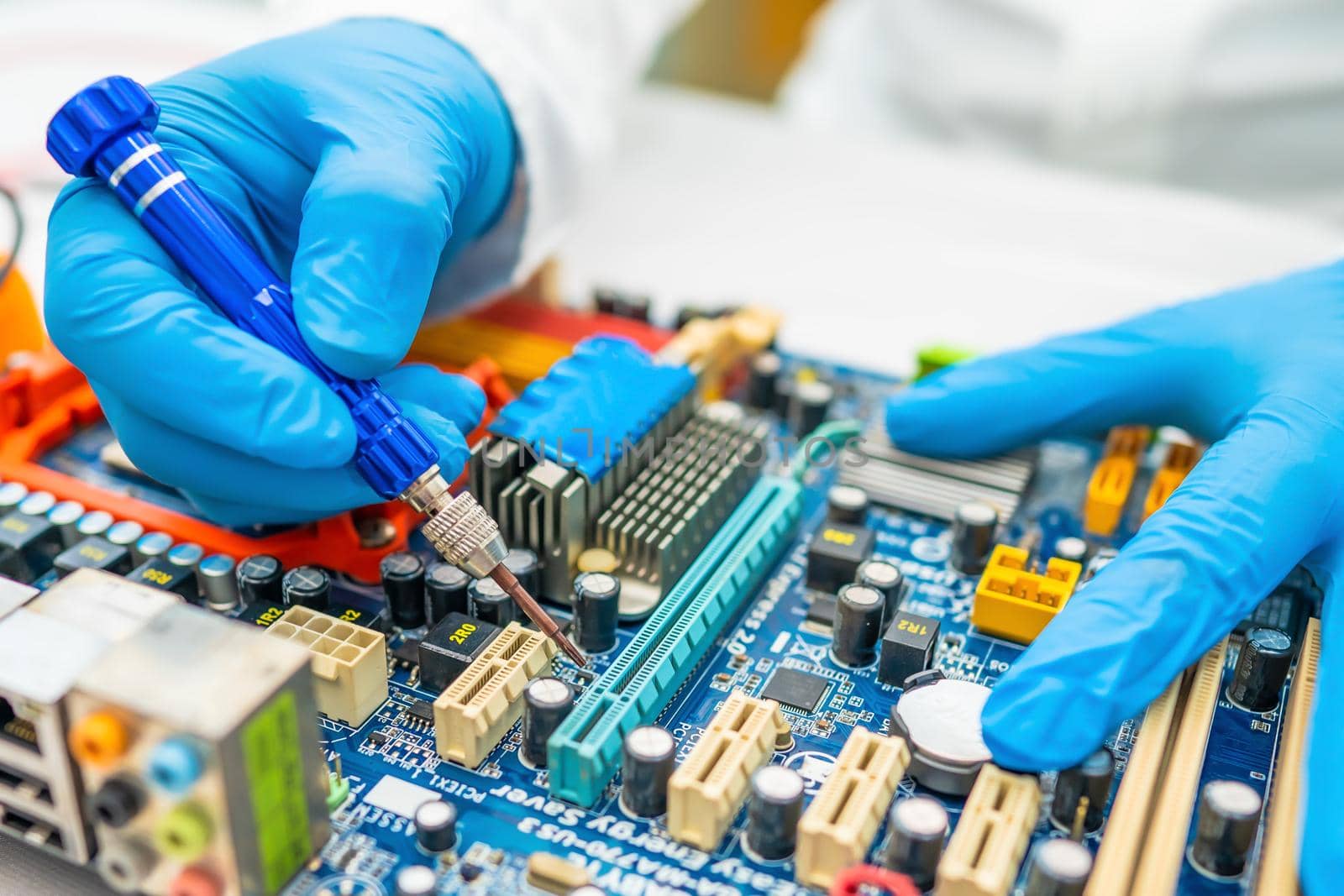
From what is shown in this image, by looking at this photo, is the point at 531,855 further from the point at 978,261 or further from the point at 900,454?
the point at 978,261

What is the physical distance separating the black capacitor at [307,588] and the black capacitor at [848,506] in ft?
4.28

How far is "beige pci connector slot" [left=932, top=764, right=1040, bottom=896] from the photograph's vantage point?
2.10 meters

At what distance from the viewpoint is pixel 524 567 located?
9.30 feet

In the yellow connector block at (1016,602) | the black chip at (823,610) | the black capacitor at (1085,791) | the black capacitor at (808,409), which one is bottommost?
the black capacitor at (1085,791)

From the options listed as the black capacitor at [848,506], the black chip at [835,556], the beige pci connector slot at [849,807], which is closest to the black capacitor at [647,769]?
the beige pci connector slot at [849,807]

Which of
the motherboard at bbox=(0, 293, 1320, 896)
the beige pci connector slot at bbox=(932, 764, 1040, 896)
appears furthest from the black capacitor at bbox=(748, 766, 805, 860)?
the beige pci connector slot at bbox=(932, 764, 1040, 896)

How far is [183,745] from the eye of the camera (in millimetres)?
1899

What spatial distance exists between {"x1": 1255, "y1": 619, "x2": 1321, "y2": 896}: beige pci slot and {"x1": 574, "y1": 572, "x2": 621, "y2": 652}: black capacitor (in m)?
1.38

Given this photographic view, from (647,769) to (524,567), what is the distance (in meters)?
0.70

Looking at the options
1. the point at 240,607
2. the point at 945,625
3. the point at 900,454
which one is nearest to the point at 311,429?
the point at 240,607

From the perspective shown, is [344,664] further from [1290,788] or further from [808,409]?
[1290,788]

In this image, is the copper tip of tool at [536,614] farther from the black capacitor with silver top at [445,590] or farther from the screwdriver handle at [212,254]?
the screwdriver handle at [212,254]

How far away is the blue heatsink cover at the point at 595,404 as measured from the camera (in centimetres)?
293

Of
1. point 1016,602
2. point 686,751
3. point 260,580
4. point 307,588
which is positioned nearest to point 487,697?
point 686,751
